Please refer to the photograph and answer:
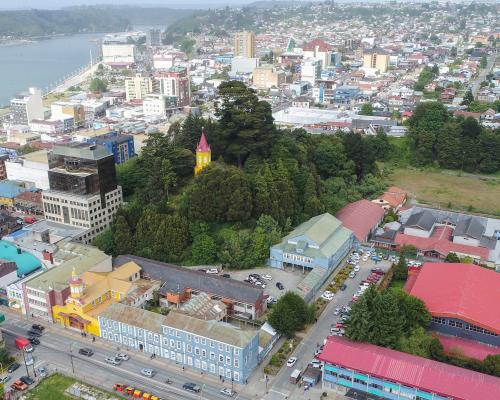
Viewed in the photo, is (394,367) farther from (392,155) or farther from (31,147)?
(31,147)

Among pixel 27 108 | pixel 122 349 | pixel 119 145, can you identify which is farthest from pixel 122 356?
pixel 27 108

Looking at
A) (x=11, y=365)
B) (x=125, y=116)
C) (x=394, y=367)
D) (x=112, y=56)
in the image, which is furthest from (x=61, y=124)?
(x=112, y=56)

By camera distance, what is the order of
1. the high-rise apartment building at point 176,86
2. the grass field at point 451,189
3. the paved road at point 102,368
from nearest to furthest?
the paved road at point 102,368 < the grass field at point 451,189 < the high-rise apartment building at point 176,86

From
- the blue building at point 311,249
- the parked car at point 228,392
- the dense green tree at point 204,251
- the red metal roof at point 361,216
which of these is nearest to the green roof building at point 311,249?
the blue building at point 311,249

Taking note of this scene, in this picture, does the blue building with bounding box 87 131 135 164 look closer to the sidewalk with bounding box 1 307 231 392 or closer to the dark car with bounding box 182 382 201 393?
the sidewalk with bounding box 1 307 231 392

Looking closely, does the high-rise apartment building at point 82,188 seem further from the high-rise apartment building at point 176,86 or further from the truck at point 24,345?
the high-rise apartment building at point 176,86

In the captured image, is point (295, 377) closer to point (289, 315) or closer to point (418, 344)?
point (289, 315)
